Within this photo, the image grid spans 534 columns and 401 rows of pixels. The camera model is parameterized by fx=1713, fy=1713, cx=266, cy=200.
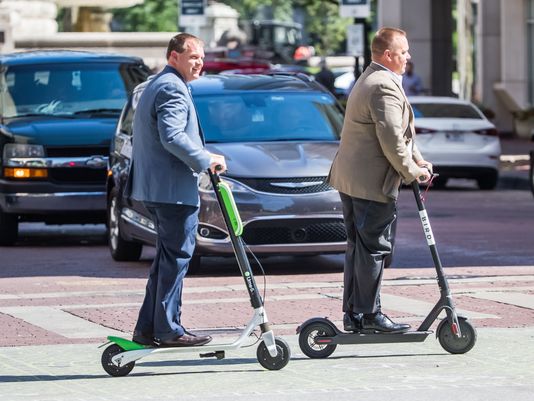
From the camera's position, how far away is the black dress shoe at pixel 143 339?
8977 mm

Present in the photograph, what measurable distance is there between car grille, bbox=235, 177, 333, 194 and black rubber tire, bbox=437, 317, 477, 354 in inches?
180

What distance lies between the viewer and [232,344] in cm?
877

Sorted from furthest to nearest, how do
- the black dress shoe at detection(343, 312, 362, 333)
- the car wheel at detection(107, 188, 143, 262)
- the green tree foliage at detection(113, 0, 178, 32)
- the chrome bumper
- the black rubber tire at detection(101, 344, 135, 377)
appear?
1. the green tree foliage at detection(113, 0, 178, 32)
2. the car wheel at detection(107, 188, 143, 262)
3. the chrome bumper
4. the black dress shoe at detection(343, 312, 362, 333)
5. the black rubber tire at detection(101, 344, 135, 377)

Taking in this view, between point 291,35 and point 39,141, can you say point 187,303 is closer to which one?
point 39,141

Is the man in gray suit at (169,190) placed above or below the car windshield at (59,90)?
above

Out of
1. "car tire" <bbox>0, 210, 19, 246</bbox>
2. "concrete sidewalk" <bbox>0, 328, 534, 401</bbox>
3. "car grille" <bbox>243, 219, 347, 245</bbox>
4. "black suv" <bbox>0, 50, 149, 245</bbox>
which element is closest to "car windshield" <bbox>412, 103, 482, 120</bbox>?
"black suv" <bbox>0, 50, 149, 245</bbox>

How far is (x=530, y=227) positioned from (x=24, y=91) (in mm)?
5579

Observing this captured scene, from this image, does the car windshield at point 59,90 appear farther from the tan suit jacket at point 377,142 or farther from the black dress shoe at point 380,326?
the black dress shoe at point 380,326

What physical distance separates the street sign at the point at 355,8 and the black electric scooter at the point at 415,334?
18.2 m

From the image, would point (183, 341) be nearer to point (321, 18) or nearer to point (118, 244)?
point (118, 244)

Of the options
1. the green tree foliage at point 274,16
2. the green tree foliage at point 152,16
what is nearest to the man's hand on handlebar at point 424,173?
the green tree foliage at point 274,16

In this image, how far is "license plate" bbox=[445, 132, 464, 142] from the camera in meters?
25.1

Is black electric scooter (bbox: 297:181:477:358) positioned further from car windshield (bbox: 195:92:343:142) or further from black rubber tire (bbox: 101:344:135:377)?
car windshield (bbox: 195:92:343:142)

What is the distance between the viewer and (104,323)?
10992 mm
